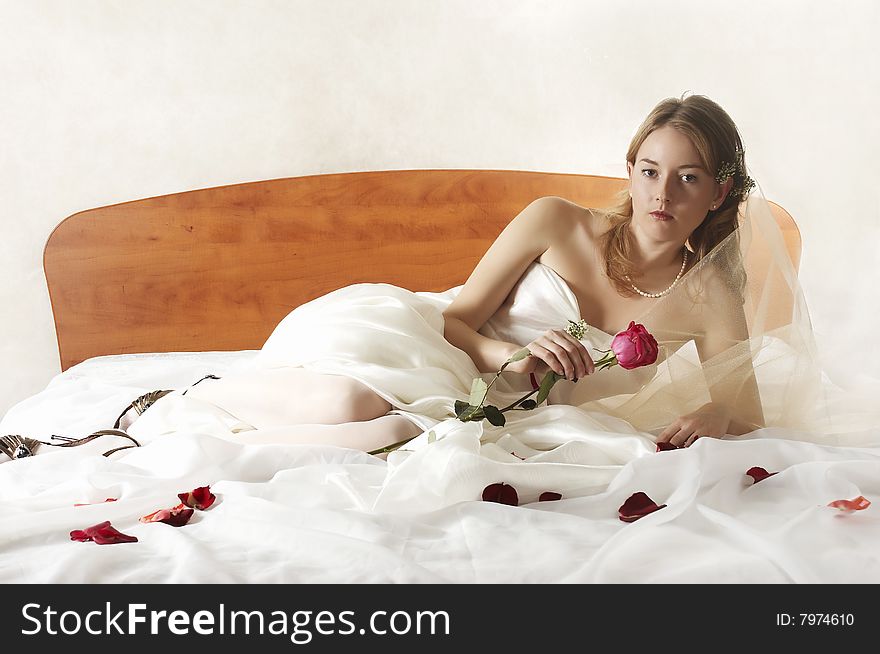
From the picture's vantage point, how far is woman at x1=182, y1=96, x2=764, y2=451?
4.54 feet

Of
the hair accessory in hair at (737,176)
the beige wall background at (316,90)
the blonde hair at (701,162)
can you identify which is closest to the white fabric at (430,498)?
the blonde hair at (701,162)

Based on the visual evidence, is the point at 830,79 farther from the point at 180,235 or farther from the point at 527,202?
the point at 180,235

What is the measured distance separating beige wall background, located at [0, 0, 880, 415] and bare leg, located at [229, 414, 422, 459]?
1196mm

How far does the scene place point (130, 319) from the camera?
2.27 metres

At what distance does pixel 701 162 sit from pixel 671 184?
0.23 feet

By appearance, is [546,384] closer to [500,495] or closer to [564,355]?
[564,355]

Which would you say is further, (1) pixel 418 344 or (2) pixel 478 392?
(1) pixel 418 344

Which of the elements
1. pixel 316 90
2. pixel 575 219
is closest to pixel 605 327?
pixel 575 219

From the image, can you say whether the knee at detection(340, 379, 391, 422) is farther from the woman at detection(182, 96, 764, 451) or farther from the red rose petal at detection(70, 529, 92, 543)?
the red rose petal at detection(70, 529, 92, 543)

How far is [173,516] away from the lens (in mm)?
1011

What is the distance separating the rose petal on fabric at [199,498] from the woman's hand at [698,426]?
26.5 inches

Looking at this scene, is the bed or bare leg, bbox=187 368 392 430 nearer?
the bed

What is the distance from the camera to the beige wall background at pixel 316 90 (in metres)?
2.25

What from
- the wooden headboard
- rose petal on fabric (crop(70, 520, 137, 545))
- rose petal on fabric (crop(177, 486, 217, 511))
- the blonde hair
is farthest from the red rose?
the wooden headboard
